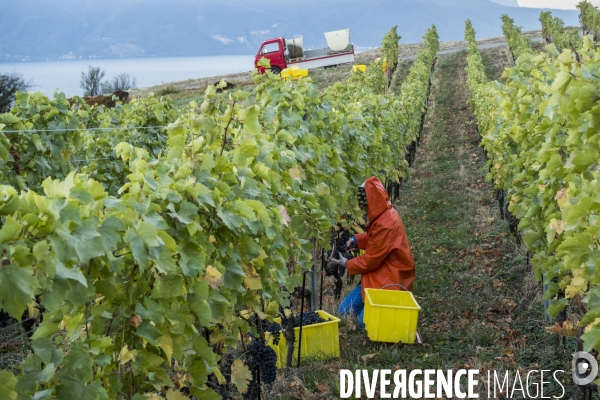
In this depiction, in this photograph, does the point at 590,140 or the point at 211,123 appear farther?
the point at 211,123

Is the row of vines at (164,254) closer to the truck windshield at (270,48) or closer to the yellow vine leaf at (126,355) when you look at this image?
the yellow vine leaf at (126,355)

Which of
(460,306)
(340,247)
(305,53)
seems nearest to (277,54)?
(305,53)

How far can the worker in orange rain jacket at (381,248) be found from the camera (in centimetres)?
571

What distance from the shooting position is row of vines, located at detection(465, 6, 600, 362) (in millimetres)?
2908

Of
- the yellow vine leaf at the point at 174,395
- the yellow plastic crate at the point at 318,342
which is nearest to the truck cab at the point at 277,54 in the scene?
the yellow plastic crate at the point at 318,342

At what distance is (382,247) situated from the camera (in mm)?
5715

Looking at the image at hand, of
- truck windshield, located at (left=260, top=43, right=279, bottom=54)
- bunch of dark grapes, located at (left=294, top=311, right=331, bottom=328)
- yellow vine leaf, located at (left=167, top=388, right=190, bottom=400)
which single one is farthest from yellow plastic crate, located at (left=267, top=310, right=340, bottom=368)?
truck windshield, located at (left=260, top=43, right=279, bottom=54)

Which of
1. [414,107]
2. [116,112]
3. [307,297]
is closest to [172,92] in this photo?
[414,107]

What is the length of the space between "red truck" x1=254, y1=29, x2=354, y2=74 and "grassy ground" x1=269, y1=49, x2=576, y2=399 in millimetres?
26515

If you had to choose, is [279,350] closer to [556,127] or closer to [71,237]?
[556,127]

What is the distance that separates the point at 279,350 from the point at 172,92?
122 feet

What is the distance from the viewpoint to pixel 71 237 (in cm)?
182

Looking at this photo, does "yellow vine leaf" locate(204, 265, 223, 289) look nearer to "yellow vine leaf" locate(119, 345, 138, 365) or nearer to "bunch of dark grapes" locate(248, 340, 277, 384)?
"yellow vine leaf" locate(119, 345, 138, 365)

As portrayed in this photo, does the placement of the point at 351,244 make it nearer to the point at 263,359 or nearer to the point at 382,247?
the point at 382,247
